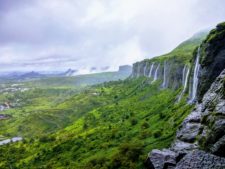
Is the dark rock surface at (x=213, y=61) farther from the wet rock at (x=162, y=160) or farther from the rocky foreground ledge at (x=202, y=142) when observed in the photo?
the wet rock at (x=162, y=160)

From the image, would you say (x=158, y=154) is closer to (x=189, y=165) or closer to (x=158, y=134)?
(x=189, y=165)

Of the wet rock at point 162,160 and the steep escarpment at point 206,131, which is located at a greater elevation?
the steep escarpment at point 206,131

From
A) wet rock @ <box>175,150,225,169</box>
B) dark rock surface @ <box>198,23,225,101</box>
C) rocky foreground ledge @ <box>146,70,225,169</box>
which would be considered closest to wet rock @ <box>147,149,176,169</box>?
rocky foreground ledge @ <box>146,70,225,169</box>

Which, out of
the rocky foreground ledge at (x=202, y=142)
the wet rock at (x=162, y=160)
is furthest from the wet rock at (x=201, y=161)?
the wet rock at (x=162, y=160)

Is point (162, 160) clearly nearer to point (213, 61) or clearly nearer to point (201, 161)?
point (201, 161)

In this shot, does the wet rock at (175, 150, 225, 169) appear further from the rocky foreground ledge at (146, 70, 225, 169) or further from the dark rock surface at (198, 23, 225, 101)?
the dark rock surface at (198, 23, 225, 101)

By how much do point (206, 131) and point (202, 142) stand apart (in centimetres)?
291

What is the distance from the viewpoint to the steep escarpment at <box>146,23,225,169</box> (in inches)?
2827

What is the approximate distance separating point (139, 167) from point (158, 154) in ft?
59.9

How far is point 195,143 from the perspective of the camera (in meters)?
90.2

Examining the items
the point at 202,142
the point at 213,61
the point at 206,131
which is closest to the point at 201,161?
the point at 202,142

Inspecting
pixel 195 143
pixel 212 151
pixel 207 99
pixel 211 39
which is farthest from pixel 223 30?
pixel 212 151

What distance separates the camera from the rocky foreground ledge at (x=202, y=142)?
70.6m

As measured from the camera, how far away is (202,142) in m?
83.8
